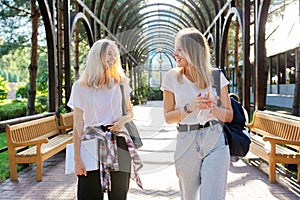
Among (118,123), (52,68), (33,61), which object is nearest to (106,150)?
(118,123)

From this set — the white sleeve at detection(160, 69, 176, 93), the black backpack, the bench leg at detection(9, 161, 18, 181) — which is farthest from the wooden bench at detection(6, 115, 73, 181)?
the black backpack

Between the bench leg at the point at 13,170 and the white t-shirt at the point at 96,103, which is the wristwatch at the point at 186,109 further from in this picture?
the bench leg at the point at 13,170

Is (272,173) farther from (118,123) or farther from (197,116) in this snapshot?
(118,123)

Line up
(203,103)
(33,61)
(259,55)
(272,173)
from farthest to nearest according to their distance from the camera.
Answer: (33,61)
(259,55)
(272,173)
(203,103)

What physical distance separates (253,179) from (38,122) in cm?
291

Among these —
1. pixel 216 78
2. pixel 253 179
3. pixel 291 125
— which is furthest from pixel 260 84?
pixel 216 78

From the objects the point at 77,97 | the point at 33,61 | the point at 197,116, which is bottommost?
the point at 197,116

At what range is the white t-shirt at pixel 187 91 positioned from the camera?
5.62 feet

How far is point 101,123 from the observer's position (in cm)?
180

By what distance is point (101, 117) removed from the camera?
5.90ft

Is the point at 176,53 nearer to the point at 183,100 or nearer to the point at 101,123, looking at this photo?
the point at 183,100

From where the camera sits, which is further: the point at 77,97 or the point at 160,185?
the point at 160,185

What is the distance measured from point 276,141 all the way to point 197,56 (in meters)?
2.26

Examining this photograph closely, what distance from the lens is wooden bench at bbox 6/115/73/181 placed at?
12.6 ft
